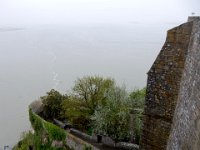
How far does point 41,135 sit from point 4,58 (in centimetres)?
6397

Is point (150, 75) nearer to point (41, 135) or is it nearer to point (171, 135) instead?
point (171, 135)

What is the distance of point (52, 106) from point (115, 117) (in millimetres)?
9961

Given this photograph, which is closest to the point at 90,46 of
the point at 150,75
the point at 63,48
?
the point at 63,48

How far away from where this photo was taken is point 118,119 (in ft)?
106

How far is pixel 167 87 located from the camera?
999cm

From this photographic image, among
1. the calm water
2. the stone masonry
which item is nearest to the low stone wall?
the calm water

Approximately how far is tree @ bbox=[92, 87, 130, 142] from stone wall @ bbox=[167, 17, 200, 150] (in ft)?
74.0

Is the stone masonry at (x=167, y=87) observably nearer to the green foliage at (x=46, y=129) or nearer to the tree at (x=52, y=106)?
the green foliage at (x=46, y=129)

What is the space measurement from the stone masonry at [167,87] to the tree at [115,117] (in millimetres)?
21227

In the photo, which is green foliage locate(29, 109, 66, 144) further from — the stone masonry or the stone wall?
the stone wall

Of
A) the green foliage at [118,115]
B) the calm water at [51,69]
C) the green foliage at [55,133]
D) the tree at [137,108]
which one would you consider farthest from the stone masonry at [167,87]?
the calm water at [51,69]

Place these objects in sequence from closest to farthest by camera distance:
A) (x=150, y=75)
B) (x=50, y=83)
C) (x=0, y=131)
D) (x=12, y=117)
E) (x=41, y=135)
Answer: (x=150, y=75) < (x=41, y=135) < (x=0, y=131) < (x=12, y=117) < (x=50, y=83)

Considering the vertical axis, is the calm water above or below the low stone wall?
below

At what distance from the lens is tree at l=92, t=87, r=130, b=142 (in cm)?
3180
